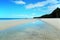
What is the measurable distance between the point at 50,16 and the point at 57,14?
5.59 meters

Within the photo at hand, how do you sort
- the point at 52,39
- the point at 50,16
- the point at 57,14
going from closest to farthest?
the point at 52,39 < the point at 57,14 < the point at 50,16

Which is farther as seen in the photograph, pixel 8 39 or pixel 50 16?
pixel 50 16

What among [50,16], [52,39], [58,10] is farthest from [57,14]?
[52,39]

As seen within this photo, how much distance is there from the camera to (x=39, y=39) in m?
5.66

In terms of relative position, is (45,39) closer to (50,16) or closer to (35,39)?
(35,39)

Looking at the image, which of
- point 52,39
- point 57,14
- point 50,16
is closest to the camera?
point 52,39

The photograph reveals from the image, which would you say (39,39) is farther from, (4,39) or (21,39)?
(4,39)

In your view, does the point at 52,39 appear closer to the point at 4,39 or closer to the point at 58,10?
the point at 4,39

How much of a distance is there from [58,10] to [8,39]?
37.1m

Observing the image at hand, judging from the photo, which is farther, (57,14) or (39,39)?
(57,14)

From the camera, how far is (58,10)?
41.2m

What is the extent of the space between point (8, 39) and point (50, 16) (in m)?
41.7

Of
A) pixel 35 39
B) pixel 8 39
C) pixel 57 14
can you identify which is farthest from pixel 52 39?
pixel 57 14

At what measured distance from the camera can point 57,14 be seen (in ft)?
135
